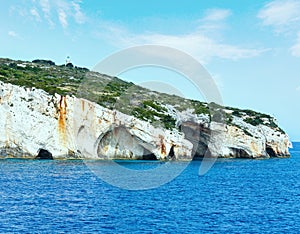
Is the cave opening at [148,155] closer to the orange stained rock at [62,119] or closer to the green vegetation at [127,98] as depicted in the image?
the green vegetation at [127,98]

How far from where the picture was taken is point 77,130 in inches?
2606

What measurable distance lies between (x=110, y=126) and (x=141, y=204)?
3374cm

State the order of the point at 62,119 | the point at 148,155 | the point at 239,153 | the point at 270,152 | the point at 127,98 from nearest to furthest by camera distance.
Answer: the point at 62,119, the point at 148,155, the point at 127,98, the point at 239,153, the point at 270,152

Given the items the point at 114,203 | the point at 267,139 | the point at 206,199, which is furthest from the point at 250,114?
the point at 114,203

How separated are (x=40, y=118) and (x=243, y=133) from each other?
42.5 metres

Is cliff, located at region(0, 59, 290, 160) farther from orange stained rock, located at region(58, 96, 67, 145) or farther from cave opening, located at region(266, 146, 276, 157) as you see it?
cave opening, located at region(266, 146, 276, 157)

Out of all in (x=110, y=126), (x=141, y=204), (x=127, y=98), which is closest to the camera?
(x=141, y=204)

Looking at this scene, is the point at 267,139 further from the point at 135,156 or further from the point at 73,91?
the point at 73,91

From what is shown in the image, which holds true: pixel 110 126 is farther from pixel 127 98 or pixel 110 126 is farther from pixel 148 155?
pixel 127 98

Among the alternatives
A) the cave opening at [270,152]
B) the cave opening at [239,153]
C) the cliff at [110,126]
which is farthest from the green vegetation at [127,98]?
the cave opening at [270,152]

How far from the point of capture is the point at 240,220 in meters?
31.0

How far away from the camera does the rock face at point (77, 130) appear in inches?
2494

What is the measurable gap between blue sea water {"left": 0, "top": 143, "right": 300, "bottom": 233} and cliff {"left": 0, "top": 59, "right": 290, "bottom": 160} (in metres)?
9.62

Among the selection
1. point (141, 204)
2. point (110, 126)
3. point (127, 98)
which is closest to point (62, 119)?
point (110, 126)
